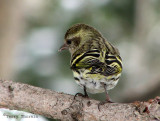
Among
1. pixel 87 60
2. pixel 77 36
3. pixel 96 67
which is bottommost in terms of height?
pixel 96 67

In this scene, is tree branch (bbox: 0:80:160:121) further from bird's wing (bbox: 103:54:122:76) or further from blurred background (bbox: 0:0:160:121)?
blurred background (bbox: 0:0:160:121)

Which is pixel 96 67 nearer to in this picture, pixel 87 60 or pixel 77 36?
pixel 87 60

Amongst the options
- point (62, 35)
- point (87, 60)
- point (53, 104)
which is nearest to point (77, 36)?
point (87, 60)

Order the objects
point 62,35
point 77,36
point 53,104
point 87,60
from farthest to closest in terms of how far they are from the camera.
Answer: point 62,35 → point 77,36 → point 87,60 → point 53,104

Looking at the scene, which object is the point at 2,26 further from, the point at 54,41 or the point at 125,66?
the point at 125,66

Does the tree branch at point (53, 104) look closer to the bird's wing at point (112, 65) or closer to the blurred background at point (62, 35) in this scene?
the bird's wing at point (112, 65)

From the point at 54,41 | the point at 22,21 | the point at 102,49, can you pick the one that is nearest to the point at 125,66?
the point at 54,41

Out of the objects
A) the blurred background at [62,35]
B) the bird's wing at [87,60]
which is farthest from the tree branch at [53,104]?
the blurred background at [62,35]
